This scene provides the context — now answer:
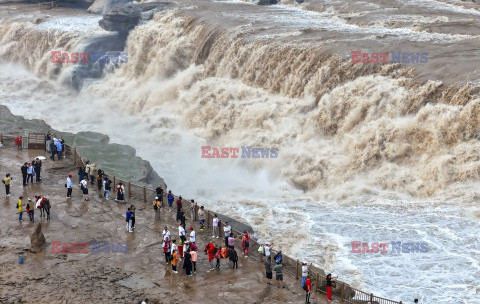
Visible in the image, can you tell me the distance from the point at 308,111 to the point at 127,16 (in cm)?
2029

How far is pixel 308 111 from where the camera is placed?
2833 cm

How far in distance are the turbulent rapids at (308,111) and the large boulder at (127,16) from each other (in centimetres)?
84

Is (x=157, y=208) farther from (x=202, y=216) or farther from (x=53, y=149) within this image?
(x=53, y=149)

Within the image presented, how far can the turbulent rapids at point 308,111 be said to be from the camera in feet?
69.2

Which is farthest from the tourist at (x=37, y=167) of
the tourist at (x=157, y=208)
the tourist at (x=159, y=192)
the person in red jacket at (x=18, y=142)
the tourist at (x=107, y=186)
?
the tourist at (x=157, y=208)

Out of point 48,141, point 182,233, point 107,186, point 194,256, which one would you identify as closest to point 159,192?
point 107,186

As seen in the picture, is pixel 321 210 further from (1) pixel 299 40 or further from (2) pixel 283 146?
(1) pixel 299 40

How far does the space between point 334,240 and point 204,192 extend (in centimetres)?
730

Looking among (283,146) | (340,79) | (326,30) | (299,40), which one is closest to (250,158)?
(283,146)

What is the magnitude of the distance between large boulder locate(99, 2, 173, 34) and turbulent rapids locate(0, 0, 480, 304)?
845 mm

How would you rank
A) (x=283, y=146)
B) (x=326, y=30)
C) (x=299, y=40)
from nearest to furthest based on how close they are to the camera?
(x=283, y=146) < (x=299, y=40) < (x=326, y=30)

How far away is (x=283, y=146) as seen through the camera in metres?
27.5

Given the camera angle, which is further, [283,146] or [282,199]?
[283,146]

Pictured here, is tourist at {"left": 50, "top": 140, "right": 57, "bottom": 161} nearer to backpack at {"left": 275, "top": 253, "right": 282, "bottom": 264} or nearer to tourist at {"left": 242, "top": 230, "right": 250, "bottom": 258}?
tourist at {"left": 242, "top": 230, "right": 250, "bottom": 258}
